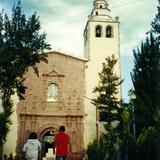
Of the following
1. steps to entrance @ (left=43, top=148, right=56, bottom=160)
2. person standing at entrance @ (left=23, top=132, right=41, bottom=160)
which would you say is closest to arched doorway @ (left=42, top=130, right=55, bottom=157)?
steps to entrance @ (left=43, top=148, right=56, bottom=160)

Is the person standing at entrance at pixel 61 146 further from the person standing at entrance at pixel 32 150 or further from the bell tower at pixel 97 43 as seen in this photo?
the bell tower at pixel 97 43

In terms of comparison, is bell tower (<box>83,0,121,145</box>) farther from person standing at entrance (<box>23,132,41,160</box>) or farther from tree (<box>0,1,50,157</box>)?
person standing at entrance (<box>23,132,41,160</box>)

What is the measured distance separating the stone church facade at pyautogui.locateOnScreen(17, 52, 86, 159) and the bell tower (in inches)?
25.8

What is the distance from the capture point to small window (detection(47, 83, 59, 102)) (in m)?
36.8

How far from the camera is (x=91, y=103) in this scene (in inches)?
1398

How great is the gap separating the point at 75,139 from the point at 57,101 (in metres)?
3.85

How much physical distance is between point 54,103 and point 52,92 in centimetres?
112

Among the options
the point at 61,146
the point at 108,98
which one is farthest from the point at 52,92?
the point at 61,146

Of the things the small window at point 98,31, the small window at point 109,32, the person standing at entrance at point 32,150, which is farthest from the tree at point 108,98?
the person standing at entrance at point 32,150

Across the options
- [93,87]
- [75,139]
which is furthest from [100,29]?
[75,139]

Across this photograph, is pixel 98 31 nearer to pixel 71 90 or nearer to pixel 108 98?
pixel 71 90

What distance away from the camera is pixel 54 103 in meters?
36.5

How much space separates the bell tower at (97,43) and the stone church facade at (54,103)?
2.15 feet

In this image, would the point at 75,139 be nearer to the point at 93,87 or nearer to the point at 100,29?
the point at 93,87
